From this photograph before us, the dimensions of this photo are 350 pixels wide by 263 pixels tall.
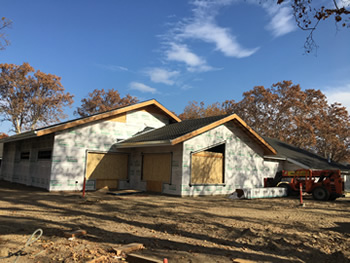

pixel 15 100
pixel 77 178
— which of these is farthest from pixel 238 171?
pixel 15 100

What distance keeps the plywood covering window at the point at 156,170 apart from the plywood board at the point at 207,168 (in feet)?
4.63

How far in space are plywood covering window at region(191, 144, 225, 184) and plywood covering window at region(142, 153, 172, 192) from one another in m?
1.41

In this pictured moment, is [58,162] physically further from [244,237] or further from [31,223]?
[244,237]

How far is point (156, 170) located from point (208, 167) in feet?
9.76

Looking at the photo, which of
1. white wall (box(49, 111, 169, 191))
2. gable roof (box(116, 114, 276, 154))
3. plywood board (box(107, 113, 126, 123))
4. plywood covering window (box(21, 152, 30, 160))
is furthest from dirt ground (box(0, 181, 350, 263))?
plywood covering window (box(21, 152, 30, 160))

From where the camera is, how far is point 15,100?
121ft

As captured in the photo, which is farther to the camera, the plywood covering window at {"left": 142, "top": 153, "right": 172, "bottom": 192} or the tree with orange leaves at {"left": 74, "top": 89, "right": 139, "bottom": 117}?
the tree with orange leaves at {"left": 74, "top": 89, "right": 139, "bottom": 117}

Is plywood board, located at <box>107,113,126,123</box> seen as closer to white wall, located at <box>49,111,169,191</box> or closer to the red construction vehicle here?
white wall, located at <box>49,111,169,191</box>

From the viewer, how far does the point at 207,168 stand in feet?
51.4

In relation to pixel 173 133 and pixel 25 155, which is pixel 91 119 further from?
pixel 25 155

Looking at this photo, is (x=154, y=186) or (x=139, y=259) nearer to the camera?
(x=139, y=259)

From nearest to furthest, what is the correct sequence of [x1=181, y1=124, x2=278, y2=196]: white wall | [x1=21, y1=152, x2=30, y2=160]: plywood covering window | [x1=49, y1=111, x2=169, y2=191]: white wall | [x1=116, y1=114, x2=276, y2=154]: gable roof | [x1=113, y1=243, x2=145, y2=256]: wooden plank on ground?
[x1=113, y1=243, x2=145, y2=256]: wooden plank on ground → [x1=116, y1=114, x2=276, y2=154]: gable roof → [x1=181, y1=124, x2=278, y2=196]: white wall → [x1=49, y1=111, x2=169, y2=191]: white wall → [x1=21, y1=152, x2=30, y2=160]: plywood covering window

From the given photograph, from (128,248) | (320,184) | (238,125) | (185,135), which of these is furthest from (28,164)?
(320,184)

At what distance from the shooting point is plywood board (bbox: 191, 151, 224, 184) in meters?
15.1
